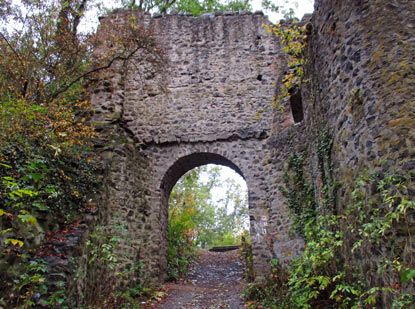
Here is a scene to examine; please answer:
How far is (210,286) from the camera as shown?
29.2 ft

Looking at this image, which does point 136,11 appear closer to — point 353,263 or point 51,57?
point 51,57

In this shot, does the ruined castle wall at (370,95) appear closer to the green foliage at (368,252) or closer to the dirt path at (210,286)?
the green foliage at (368,252)

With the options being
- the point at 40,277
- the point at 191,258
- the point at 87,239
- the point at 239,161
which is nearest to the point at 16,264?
the point at 40,277

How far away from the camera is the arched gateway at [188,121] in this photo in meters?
7.89

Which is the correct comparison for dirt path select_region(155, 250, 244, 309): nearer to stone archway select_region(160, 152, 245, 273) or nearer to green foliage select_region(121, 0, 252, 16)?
stone archway select_region(160, 152, 245, 273)

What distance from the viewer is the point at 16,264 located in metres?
4.16

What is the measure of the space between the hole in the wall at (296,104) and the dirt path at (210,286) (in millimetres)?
4307

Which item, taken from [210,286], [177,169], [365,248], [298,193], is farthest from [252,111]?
[365,248]

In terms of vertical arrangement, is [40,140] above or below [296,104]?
below

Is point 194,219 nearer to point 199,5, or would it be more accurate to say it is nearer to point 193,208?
point 193,208

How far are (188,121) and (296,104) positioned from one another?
303cm

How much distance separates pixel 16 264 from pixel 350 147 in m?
4.30

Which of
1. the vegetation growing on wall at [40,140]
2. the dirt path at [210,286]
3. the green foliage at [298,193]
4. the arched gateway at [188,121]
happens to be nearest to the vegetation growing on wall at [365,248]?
the green foliage at [298,193]

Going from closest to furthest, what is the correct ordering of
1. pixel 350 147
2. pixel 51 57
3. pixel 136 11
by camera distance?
pixel 350 147, pixel 51 57, pixel 136 11
